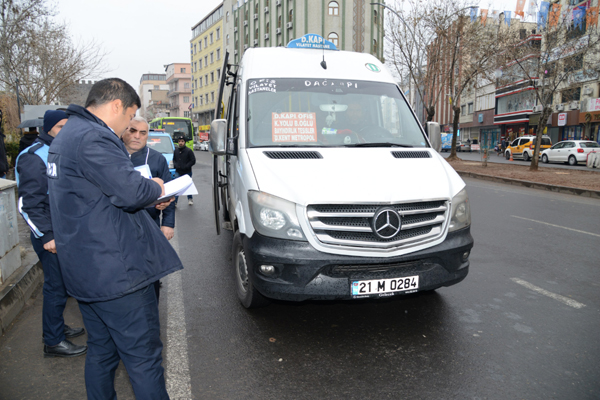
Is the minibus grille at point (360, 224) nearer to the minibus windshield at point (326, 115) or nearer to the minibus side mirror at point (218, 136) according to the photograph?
Result: the minibus windshield at point (326, 115)

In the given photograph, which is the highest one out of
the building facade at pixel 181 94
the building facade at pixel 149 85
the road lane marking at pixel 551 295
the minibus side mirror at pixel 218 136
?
the building facade at pixel 149 85

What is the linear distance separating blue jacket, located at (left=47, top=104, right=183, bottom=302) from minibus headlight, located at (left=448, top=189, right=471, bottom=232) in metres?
2.42

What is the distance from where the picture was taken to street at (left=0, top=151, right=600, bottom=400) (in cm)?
282

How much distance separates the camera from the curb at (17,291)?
149 inches

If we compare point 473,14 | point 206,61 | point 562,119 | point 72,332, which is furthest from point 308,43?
point 206,61

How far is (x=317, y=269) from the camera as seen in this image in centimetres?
318

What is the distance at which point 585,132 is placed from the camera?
1435 inches

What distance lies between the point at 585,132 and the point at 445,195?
40.2m

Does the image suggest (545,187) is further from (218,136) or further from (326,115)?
(218,136)

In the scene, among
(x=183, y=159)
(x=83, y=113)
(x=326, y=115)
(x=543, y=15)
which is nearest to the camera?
(x=83, y=113)

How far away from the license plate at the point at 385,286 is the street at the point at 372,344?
446mm

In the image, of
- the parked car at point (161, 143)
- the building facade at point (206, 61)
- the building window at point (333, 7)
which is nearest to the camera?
the parked car at point (161, 143)

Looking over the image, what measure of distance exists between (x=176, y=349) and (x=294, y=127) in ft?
7.20

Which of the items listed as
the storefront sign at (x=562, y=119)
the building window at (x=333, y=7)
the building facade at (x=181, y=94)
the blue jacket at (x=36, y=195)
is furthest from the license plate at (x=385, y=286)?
the building facade at (x=181, y=94)
